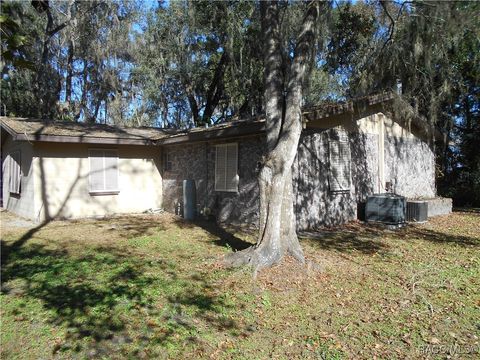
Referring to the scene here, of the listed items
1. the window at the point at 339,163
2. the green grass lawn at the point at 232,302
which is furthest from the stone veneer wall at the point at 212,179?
the green grass lawn at the point at 232,302

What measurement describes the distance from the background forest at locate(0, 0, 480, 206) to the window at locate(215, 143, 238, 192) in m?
4.10

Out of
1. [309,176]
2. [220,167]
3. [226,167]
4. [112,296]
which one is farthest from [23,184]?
[309,176]

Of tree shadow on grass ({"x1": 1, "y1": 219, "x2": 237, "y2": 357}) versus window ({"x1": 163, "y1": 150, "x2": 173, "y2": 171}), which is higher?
window ({"x1": 163, "y1": 150, "x2": 173, "y2": 171})

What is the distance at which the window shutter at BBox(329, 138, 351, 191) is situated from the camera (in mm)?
10391

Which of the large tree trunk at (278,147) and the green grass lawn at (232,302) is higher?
the large tree trunk at (278,147)

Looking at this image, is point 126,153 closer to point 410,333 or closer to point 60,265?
point 60,265

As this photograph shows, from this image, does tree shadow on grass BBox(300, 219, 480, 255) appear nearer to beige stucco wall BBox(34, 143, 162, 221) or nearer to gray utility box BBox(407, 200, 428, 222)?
gray utility box BBox(407, 200, 428, 222)

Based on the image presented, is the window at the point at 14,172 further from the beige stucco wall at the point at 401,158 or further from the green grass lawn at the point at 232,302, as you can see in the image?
the beige stucco wall at the point at 401,158

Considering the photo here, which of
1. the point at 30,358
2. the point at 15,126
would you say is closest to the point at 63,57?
the point at 15,126

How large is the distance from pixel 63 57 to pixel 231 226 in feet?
53.1

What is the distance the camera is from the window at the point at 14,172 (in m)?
12.3

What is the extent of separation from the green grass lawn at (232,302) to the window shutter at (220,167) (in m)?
3.19

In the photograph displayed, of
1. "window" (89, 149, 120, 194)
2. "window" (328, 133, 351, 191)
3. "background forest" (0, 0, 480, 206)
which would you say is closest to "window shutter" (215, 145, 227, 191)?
"window" (328, 133, 351, 191)

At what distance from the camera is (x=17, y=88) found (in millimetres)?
22562
